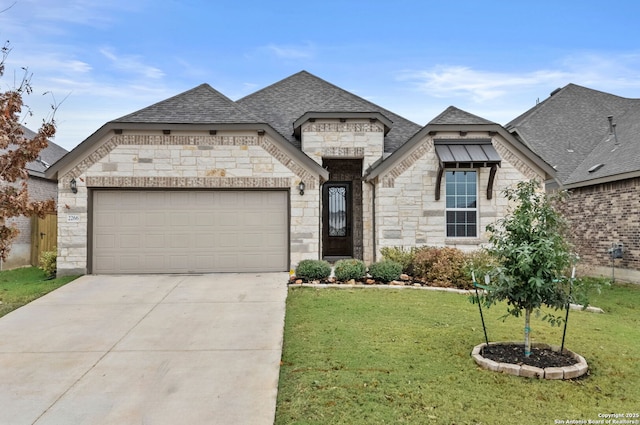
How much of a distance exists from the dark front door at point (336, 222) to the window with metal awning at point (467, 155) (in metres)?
3.84

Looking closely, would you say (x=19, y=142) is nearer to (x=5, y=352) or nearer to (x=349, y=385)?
(x=5, y=352)

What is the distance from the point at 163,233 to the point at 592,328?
1000 cm

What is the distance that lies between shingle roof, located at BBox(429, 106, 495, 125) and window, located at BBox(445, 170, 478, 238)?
1583 mm

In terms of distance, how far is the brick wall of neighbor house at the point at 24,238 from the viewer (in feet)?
47.1

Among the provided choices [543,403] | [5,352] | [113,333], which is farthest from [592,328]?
[5,352]

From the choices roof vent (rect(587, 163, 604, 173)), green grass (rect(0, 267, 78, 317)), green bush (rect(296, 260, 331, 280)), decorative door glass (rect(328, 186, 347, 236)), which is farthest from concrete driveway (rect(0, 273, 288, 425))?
roof vent (rect(587, 163, 604, 173))

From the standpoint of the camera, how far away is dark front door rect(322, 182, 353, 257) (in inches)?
607

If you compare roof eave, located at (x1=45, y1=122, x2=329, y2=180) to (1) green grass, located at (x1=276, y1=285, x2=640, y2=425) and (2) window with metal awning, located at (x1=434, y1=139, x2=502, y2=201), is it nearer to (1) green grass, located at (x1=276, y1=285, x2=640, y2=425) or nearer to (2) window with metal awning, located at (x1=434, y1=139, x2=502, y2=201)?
(2) window with metal awning, located at (x1=434, y1=139, x2=502, y2=201)

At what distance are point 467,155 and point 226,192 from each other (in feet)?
22.8

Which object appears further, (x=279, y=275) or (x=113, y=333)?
(x=279, y=275)

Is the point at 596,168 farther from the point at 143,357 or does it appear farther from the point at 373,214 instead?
the point at 143,357

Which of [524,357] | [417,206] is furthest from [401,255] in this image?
[524,357]

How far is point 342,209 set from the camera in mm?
15539

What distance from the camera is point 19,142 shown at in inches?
369
